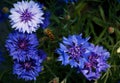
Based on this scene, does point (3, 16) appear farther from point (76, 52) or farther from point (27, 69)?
point (76, 52)

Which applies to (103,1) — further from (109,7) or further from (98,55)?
(98,55)

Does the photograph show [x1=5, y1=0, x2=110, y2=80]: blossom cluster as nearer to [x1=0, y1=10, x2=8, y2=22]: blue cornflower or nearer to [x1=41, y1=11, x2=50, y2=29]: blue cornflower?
[x1=41, y1=11, x2=50, y2=29]: blue cornflower

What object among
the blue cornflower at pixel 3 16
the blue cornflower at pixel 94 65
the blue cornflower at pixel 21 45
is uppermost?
the blue cornflower at pixel 3 16

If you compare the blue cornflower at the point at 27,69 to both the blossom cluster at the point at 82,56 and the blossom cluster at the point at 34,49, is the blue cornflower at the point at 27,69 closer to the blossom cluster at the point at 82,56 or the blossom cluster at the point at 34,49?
the blossom cluster at the point at 34,49

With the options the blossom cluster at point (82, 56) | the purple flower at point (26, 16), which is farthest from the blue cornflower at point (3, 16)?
the blossom cluster at point (82, 56)

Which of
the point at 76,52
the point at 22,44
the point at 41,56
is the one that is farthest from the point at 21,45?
the point at 76,52

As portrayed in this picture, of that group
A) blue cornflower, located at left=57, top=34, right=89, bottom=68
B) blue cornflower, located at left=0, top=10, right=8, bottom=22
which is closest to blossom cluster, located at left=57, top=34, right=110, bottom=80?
blue cornflower, located at left=57, top=34, right=89, bottom=68

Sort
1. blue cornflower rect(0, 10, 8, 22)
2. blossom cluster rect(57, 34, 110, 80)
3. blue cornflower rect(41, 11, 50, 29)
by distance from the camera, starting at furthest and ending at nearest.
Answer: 1. blue cornflower rect(0, 10, 8, 22)
2. blue cornflower rect(41, 11, 50, 29)
3. blossom cluster rect(57, 34, 110, 80)
